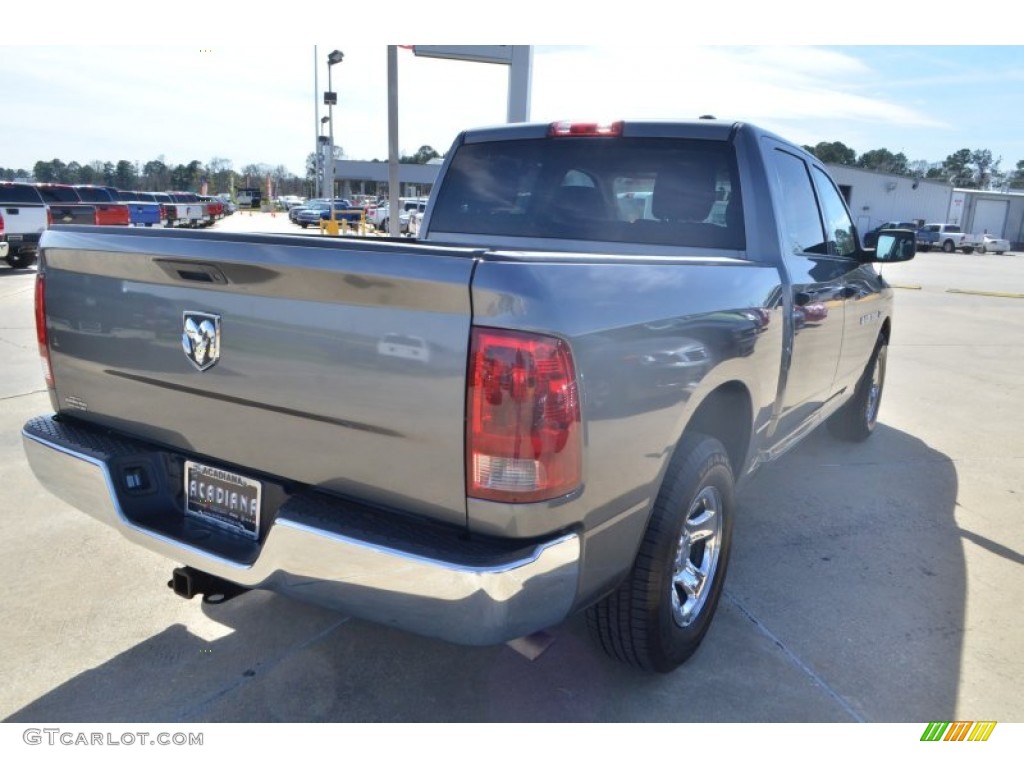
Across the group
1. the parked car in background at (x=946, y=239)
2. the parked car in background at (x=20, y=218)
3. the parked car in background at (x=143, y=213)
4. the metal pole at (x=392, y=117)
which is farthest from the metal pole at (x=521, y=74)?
the parked car in background at (x=946, y=239)

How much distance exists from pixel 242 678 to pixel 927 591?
2930 millimetres

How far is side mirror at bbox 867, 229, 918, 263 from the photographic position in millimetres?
4570

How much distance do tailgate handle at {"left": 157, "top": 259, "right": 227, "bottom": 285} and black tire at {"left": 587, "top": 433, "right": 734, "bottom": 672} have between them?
151 cm

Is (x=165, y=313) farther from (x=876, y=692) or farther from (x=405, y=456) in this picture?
(x=876, y=692)

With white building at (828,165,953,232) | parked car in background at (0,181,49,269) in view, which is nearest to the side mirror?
parked car in background at (0,181,49,269)

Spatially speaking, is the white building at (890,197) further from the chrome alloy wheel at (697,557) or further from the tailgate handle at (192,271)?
the tailgate handle at (192,271)

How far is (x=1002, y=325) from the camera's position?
12.9m

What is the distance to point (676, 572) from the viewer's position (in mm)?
2682

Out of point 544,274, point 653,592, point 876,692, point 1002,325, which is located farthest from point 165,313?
point 1002,325

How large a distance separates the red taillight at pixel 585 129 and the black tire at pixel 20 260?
16795mm

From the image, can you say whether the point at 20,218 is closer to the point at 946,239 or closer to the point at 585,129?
the point at 585,129
